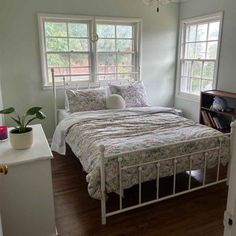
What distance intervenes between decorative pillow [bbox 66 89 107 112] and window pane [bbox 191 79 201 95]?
173 centimetres

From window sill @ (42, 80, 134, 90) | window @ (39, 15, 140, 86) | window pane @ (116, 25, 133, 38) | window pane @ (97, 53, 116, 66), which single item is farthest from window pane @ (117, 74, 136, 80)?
window pane @ (116, 25, 133, 38)

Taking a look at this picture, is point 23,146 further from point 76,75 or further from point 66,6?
point 66,6

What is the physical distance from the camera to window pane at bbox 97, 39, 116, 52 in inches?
153

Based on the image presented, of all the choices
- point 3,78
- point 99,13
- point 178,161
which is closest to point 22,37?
point 3,78

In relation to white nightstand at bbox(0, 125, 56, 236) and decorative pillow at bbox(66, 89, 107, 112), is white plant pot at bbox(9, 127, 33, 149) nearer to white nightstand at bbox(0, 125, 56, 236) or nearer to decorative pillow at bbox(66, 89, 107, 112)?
white nightstand at bbox(0, 125, 56, 236)

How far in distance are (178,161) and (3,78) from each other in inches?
104

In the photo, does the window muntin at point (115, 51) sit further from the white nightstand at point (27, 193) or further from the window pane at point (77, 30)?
the white nightstand at point (27, 193)

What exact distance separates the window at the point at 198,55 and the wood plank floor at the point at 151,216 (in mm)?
1982

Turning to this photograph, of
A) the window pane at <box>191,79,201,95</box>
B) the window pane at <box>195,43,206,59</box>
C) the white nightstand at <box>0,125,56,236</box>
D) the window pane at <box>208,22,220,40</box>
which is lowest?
the white nightstand at <box>0,125,56,236</box>

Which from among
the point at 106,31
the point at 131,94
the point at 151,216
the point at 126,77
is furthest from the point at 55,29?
the point at 151,216

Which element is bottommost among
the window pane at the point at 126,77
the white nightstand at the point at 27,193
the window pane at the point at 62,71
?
the white nightstand at the point at 27,193

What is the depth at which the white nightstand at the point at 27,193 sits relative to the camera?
5.15 feet

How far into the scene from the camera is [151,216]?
2.11m

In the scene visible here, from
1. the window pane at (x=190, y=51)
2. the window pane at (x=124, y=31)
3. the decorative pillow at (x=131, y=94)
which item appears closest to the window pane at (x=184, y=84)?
the window pane at (x=190, y=51)
